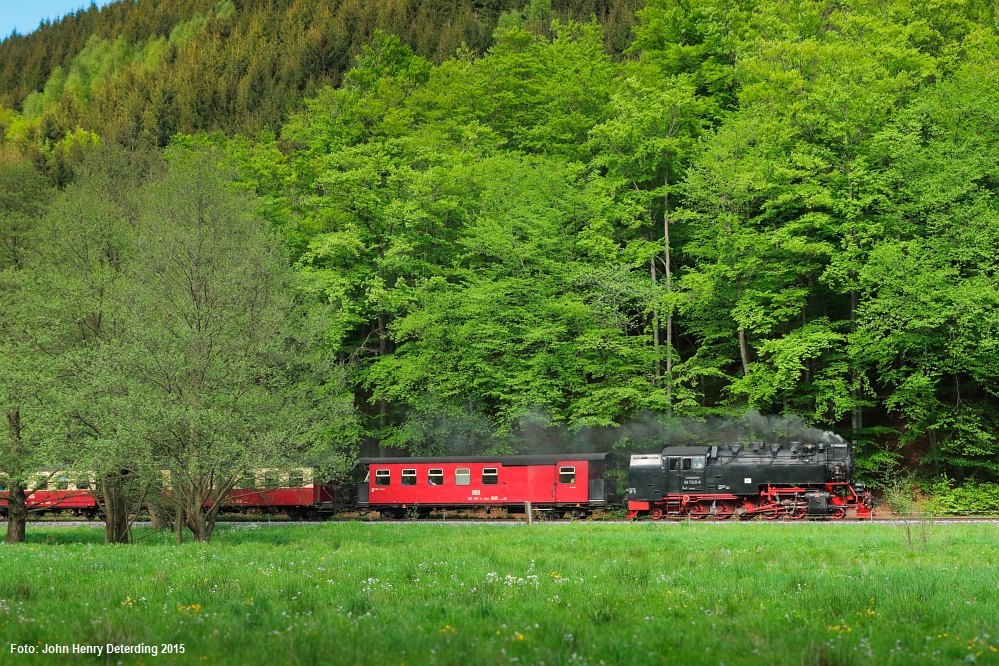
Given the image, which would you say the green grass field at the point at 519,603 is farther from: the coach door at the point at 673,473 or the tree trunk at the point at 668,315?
the tree trunk at the point at 668,315

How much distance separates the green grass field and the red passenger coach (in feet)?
54.3

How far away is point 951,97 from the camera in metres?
40.0

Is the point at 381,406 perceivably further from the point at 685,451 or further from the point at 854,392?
the point at 854,392

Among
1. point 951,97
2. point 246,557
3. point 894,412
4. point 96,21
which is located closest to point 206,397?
point 246,557

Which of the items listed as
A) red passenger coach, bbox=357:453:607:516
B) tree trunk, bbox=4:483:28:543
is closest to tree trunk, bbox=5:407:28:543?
tree trunk, bbox=4:483:28:543

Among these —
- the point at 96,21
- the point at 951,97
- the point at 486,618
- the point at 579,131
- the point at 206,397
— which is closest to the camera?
the point at 486,618

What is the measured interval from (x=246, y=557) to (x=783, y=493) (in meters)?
21.9

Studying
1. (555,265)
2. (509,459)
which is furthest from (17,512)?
(555,265)

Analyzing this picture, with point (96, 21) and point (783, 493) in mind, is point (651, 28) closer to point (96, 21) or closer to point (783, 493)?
point (783, 493)

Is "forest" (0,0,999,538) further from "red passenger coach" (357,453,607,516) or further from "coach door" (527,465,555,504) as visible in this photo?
"coach door" (527,465,555,504)

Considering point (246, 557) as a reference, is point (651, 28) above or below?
above

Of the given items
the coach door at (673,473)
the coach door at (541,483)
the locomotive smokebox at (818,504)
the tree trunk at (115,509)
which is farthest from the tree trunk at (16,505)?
the locomotive smokebox at (818,504)

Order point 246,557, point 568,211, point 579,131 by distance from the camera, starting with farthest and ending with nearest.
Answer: point 579,131 < point 568,211 < point 246,557

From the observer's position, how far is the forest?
82.0 ft
